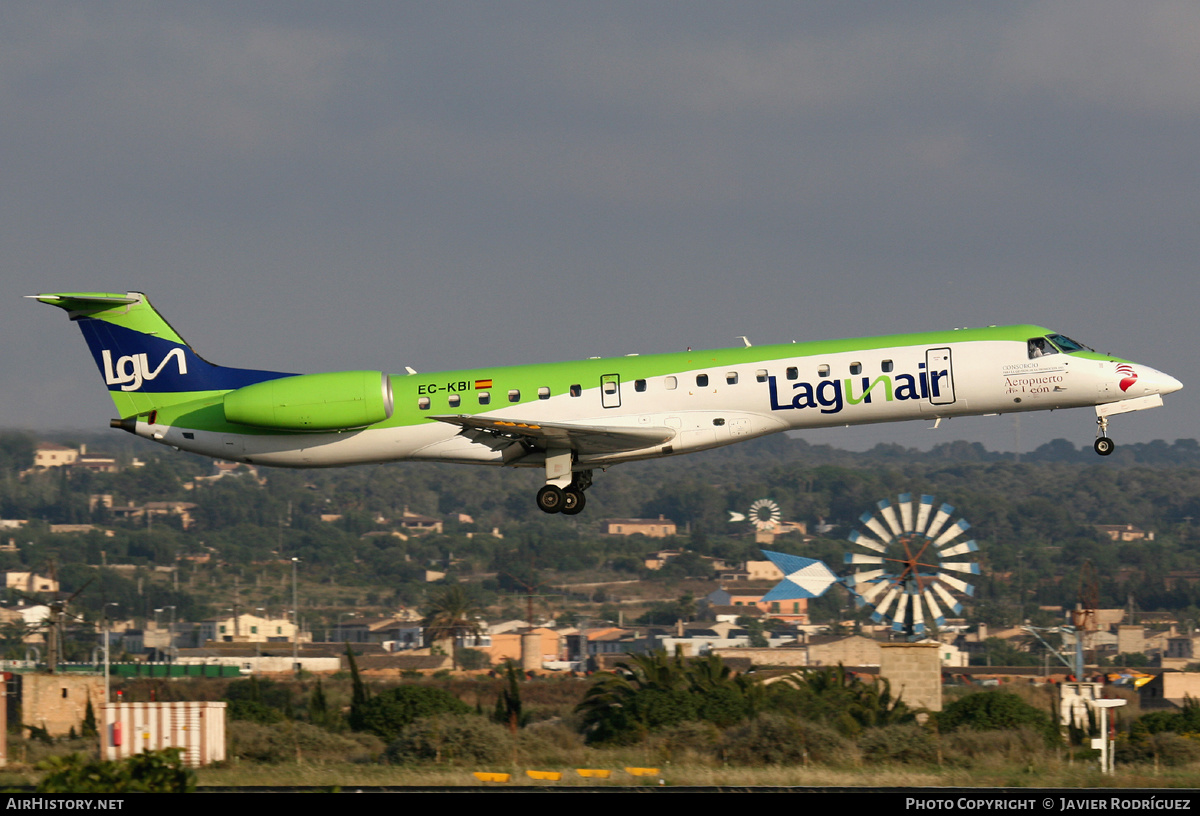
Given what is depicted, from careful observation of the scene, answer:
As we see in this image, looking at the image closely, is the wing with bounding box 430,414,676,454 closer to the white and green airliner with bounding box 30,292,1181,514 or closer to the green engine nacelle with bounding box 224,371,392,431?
the white and green airliner with bounding box 30,292,1181,514

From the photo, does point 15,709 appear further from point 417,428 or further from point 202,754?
point 417,428

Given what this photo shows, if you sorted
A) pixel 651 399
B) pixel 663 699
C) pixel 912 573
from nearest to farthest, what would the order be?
pixel 651 399, pixel 663 699, pixel 912 573

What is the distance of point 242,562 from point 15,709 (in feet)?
337

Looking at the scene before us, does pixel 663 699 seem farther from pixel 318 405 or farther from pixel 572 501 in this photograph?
pixel 318 405

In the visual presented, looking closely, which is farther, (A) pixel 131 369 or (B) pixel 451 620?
(B) pixel 451 620

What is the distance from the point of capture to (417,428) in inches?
1273

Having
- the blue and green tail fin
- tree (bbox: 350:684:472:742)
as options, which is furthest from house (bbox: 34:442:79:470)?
the blue and green tail fin

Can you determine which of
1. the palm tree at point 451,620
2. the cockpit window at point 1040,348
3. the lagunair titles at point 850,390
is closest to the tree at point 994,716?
the cockpit window at point 1040,348

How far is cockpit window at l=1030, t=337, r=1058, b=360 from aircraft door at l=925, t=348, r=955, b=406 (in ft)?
6.19

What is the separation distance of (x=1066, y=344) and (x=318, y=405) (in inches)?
654

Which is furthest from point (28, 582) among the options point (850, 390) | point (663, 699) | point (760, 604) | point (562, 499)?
point (850, 390)

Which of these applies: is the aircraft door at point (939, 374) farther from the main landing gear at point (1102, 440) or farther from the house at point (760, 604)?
the house at point (760, 604)

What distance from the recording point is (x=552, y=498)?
3183cm
